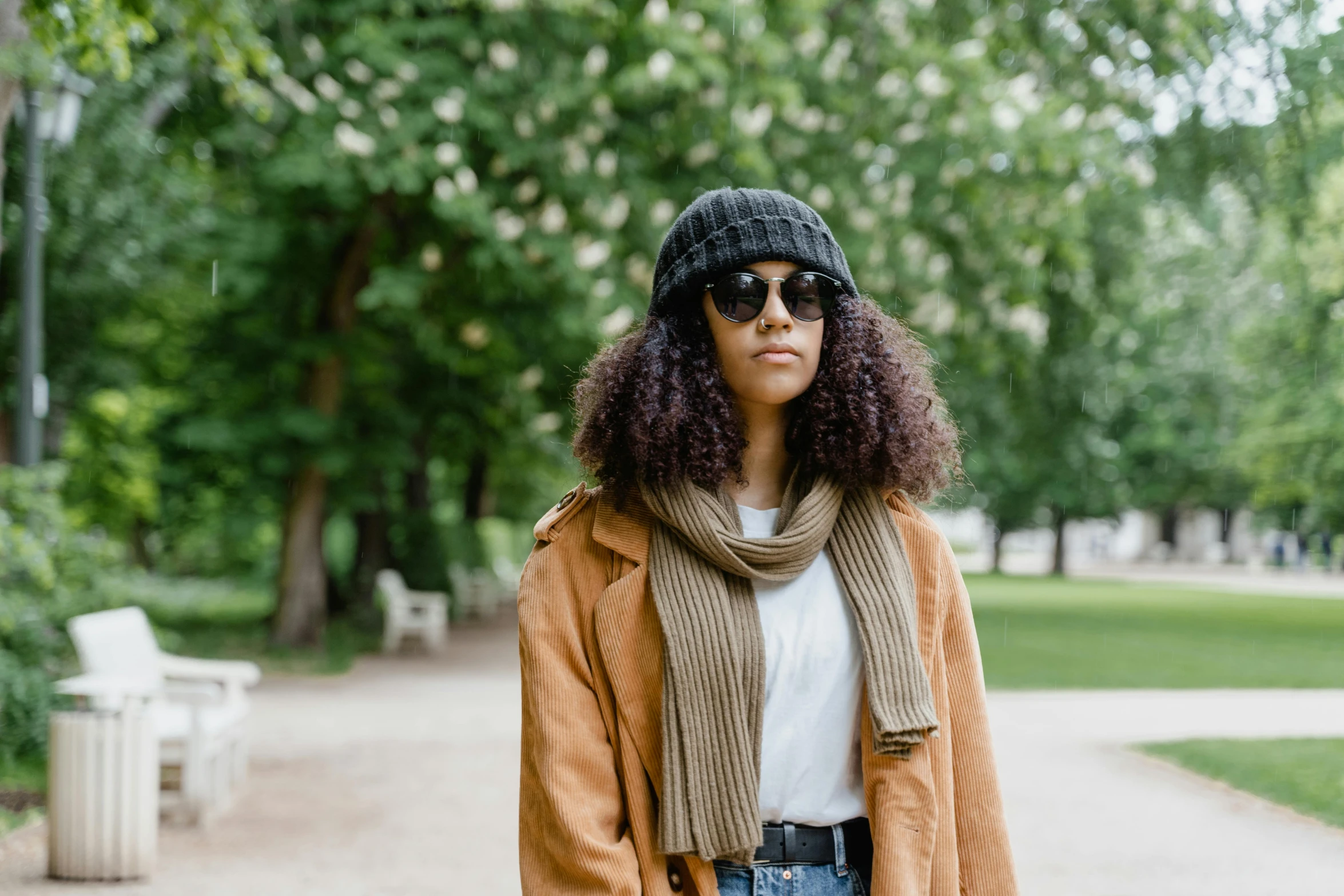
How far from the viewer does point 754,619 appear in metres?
2.03

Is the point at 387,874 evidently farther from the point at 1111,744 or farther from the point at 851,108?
the point at 851,108

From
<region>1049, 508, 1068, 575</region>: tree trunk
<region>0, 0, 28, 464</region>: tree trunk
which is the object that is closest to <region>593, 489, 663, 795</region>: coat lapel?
<region>0, 0, 28, 464</region>: tree trunk

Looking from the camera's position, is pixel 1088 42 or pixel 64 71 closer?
pixel 64 71

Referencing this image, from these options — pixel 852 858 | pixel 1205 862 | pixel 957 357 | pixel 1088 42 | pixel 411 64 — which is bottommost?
pixel 1205 862

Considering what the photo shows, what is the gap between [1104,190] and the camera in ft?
44.1

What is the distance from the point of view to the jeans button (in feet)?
6.63

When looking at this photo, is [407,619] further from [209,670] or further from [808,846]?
[808,846]

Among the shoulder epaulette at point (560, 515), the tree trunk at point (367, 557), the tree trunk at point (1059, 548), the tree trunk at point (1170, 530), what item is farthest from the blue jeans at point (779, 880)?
the tree trunk at point (1170, 530)

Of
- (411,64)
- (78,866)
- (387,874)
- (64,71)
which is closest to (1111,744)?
(387,874)

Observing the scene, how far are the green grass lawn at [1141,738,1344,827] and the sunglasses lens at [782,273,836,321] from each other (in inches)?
256

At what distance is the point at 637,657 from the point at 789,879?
16.6 inches

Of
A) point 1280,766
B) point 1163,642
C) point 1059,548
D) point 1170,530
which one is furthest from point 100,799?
point 1170,530

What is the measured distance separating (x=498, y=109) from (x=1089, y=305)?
972 cm

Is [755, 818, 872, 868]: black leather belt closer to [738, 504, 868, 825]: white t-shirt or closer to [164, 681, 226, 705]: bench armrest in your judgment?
[738, 504, 868, 825]: white t-shirt
